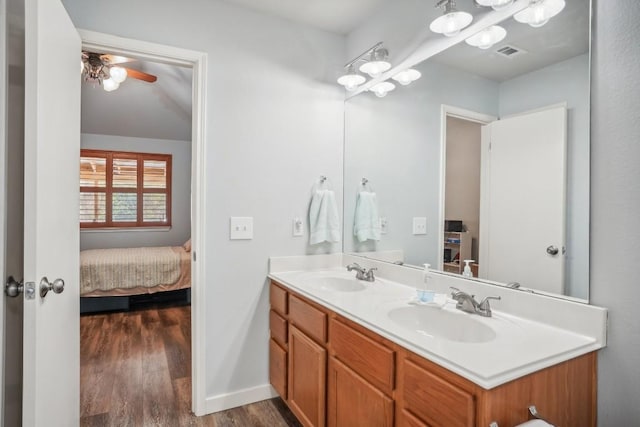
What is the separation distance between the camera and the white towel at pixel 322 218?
2387mm

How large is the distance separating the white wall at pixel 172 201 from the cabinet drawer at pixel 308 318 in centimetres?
440

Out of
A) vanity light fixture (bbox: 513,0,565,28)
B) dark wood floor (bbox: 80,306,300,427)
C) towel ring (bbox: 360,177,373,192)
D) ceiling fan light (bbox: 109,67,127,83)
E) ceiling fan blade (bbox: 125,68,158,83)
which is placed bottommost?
dark wood floor (bbox: 80,306,300,427)

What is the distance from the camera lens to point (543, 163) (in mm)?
1368

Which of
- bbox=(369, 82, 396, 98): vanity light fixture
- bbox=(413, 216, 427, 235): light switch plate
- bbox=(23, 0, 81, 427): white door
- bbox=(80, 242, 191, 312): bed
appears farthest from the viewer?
bbox=(80, 242, 191, 312): bed

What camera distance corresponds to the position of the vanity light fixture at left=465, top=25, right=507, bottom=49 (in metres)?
1.51

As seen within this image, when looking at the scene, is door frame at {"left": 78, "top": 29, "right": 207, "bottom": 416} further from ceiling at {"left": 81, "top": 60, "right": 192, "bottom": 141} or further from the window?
the window

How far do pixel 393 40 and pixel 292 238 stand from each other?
139 centimetres

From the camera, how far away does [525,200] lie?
1.43m

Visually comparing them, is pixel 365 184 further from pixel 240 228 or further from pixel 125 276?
pixel 125 276

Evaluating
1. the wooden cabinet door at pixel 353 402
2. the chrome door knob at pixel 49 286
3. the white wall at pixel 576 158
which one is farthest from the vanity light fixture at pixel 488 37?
the chrome door knob at pixel 49 286

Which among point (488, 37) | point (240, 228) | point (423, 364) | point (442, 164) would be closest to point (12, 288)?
point (240, 228)

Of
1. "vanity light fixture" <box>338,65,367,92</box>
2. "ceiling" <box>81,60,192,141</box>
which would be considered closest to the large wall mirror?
"vanity light fixture" <box>338,65,367,92</box>

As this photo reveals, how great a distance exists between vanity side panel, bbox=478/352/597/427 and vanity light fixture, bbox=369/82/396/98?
5.55 feet

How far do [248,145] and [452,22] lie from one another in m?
1.29
